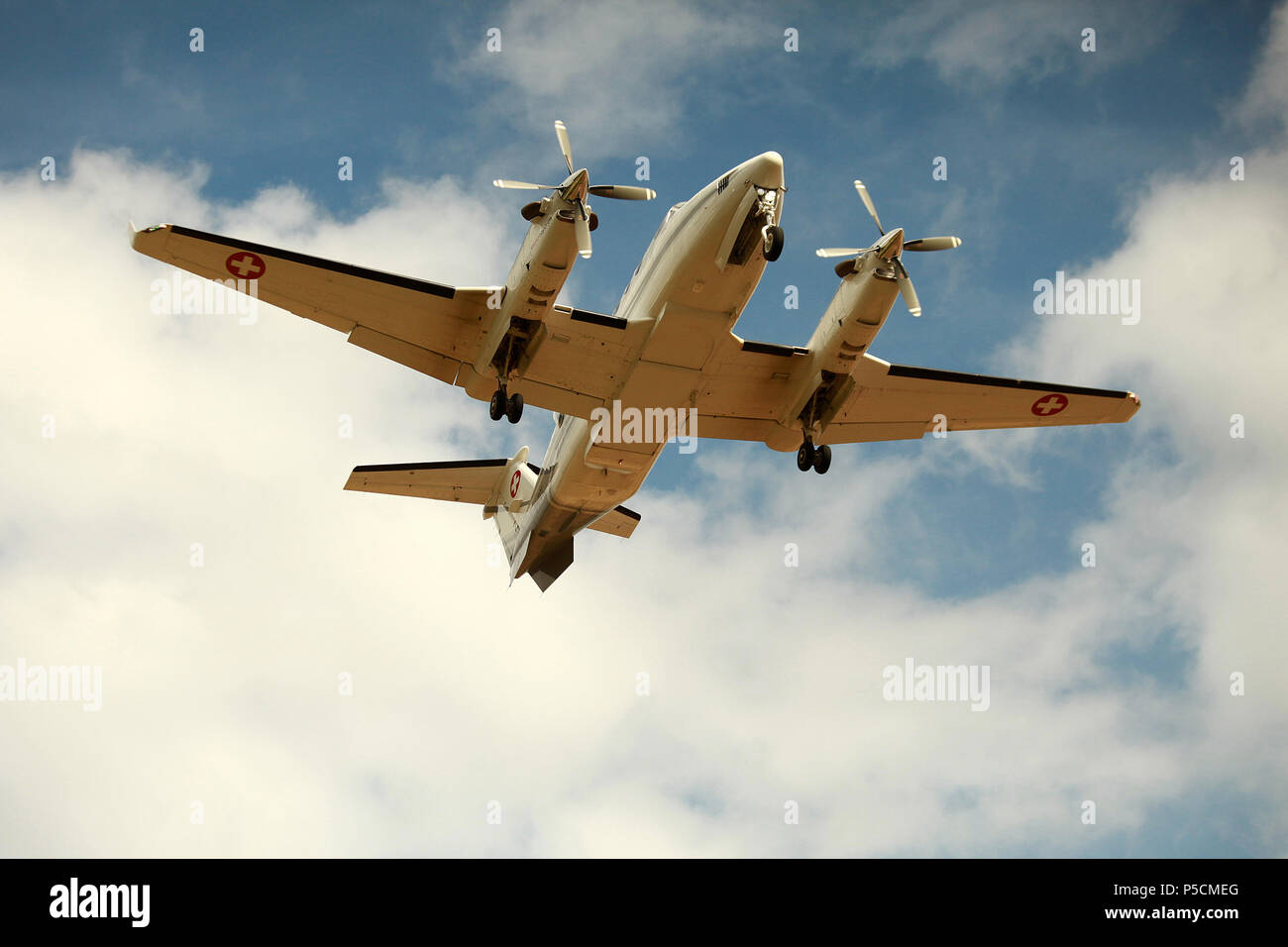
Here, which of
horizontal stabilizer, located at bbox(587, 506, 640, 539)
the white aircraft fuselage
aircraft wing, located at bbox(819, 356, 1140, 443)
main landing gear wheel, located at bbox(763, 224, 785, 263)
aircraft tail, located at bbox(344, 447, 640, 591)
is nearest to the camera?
main landing gear wheel, located at bbox(763, 224, 785, 263)

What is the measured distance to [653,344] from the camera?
19.6 m

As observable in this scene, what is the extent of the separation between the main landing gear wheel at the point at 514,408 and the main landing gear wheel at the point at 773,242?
5.38 meters

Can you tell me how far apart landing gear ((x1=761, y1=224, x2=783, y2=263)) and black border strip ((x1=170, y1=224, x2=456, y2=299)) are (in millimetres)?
5850

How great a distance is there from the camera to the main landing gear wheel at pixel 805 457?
22328 millimetres

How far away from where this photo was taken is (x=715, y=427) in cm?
2323

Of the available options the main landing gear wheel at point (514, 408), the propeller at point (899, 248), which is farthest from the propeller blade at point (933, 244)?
the main landing gear wheel at point (514, 408)

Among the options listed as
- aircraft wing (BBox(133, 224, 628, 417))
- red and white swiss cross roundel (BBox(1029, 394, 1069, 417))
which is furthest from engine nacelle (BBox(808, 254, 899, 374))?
red and white swiss cross roundel (BBox(1029, 394, 1069, 417))

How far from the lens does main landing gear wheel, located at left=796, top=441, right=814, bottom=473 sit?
73.3ft

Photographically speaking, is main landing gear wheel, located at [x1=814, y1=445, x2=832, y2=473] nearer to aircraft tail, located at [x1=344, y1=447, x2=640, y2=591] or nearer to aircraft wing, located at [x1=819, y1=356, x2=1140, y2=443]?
aircraft wing, located at [x1=819, y1=356, x2=1140, y2=443]

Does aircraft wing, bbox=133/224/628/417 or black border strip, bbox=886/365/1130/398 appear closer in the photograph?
aircraft wing, bbox=133/224/628/417

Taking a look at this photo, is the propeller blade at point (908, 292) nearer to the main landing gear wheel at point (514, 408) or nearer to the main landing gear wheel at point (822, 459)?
the main landing gear wheel at point (822, 459)

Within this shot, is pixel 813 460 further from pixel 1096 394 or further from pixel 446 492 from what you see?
pixel 446 492

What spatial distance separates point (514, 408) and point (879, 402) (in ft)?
26.8
